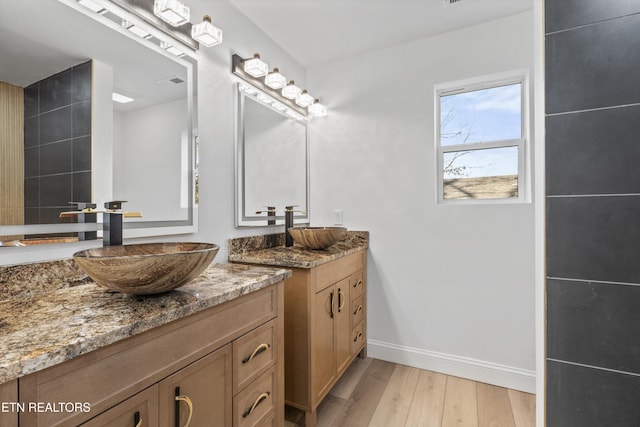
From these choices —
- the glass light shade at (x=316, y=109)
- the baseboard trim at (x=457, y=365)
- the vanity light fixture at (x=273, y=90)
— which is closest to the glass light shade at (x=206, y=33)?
the vanity light fixture at (x=273, y=90)

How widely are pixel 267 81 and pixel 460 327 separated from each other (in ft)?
7.10

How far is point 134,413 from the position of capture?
763 mm

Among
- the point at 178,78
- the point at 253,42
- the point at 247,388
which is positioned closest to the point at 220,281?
the point at 247,388

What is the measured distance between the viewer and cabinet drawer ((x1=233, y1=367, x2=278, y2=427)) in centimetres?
110

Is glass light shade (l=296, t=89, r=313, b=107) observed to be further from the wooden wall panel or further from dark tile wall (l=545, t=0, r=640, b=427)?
the wooden wall panel

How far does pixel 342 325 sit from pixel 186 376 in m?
1.22

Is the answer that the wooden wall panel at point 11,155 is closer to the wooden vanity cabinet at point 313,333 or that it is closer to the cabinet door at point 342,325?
the wooden vanity cabinet at point 313,333

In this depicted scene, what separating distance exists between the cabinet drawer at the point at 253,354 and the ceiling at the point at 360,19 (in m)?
1.87

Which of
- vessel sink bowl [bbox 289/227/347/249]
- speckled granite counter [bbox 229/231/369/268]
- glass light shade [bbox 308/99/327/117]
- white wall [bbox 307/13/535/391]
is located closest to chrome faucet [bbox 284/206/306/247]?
speckled granite counter [bbox 229/231/369/268]

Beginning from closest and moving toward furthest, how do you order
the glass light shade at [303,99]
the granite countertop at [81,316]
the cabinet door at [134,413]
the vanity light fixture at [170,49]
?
the granite countertop at [81,316] → the cabinet door at [134,413] → the vanity light fixture at [170,49] → the glass light shade at [303,99]

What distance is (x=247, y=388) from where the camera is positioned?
114cm

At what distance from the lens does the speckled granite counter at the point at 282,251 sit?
64.4 inches

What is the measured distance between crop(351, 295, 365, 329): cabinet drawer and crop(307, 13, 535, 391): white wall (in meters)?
0.12

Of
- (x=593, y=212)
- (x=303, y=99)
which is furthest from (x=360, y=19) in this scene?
(x=593, y=212)
